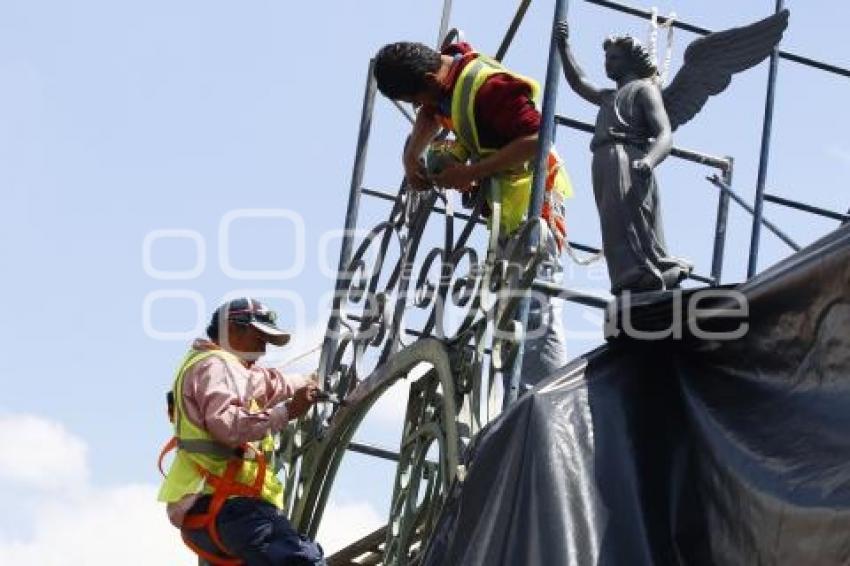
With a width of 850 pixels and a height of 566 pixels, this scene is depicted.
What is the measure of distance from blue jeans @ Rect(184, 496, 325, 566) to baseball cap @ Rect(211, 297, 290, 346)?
67 centimetres

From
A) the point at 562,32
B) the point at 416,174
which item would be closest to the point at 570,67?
the point at 562,32

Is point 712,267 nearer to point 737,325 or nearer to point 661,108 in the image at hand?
point 661,108

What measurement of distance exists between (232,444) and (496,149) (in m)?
1.58

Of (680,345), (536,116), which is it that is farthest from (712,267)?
(680,345)

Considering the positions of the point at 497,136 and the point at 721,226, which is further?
the point at 721,226

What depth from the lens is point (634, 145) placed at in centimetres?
689

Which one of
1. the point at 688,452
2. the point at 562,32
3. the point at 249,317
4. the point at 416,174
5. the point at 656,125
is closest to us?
the point at 688,452

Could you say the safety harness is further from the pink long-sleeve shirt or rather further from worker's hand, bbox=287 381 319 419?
worker's hand, bbox=287 381 319 419

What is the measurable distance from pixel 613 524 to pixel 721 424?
41 centimetres

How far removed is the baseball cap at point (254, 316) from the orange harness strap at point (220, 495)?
0.46m

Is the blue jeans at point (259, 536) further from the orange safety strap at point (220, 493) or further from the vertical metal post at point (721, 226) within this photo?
the vertical metal post at point (721, 226)

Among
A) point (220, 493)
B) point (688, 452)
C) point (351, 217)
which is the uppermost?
point (351, 217)

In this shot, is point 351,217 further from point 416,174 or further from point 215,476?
point 215,476

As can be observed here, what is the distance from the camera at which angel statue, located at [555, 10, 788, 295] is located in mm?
6672
